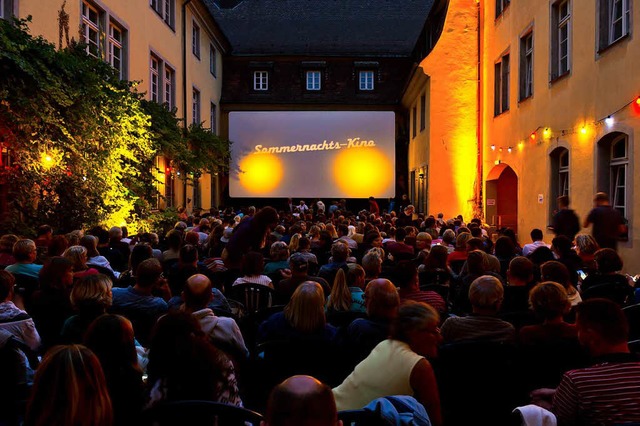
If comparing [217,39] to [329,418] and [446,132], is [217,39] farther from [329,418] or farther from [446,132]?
[329,418]

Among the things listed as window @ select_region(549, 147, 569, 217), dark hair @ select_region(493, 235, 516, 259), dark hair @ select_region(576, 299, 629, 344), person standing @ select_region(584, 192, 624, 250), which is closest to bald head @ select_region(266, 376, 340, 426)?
dark hair @ select_region(576, 299, 629, 344)

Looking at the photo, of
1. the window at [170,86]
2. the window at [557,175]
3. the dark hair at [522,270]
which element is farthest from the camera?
the window at [170,86]

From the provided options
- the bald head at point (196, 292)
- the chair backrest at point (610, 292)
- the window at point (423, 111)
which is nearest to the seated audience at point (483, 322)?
the bald head at point (196, 292)

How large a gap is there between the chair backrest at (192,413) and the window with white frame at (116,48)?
48.0 feet

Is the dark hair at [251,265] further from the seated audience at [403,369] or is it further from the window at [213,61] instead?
the window at [213,61]

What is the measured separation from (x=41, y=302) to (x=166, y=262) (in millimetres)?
3141

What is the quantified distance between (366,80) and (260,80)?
16.6 ft

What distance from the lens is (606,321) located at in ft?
10.4

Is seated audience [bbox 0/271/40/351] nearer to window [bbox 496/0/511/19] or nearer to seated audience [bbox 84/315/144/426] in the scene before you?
seated audience [bbox 84/315/144/426]

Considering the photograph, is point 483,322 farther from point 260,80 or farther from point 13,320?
point 260,80

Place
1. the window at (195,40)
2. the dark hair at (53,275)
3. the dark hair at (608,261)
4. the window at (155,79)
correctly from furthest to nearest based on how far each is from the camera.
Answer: the window at (195,40), the window at (155,79), the dark hair at (608,261), the dark hair at (53,275)

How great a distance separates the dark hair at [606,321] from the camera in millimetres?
3152

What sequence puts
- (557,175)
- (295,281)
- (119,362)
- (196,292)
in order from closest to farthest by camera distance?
(119,362)
(196,292)
(295,281)
(557,175)

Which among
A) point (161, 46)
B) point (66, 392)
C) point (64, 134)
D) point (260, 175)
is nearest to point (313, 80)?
point (260, 175)
